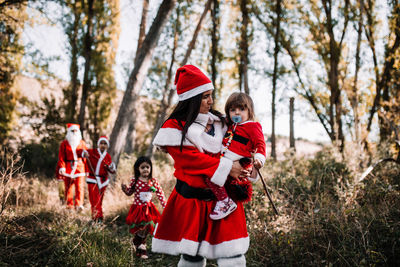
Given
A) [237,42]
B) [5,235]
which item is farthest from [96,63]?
[5,235]

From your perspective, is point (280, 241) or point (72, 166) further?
point (72, 166)

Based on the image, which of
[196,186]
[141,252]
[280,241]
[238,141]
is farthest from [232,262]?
[141,252]

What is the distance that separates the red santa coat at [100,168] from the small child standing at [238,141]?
13.6ft

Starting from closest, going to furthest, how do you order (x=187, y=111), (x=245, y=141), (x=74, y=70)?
1. (x=245, y=141)
2. (x=187, y=111)
3. (x=74, y=70)

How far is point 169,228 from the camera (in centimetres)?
217

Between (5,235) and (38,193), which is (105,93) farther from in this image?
(5,235)

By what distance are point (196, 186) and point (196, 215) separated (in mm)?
199

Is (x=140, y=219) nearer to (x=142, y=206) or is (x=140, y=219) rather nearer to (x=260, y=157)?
(x=142, y=206)

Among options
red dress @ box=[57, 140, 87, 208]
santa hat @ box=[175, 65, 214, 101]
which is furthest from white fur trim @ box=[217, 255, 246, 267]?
red dress @ box=[57, 140, 87, 208]

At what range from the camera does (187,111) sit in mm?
2346

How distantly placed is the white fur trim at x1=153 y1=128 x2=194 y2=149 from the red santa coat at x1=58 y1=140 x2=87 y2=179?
185 inches

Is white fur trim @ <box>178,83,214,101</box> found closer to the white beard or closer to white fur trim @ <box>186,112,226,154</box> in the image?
Answer: white fur trim @ <box>186,112,226,154</box>

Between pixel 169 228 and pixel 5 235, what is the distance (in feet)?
8.11

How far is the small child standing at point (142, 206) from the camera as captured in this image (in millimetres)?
3996
